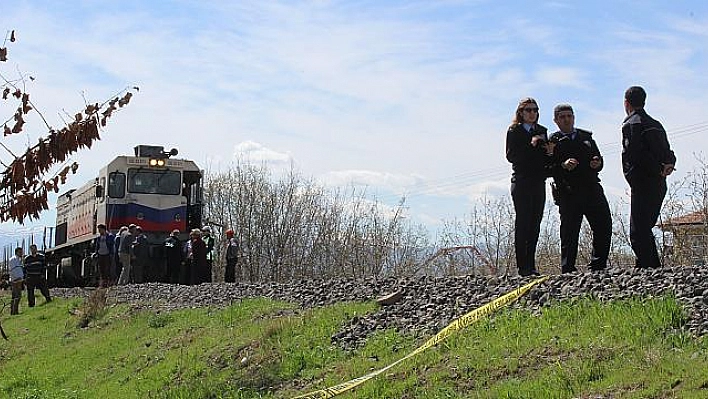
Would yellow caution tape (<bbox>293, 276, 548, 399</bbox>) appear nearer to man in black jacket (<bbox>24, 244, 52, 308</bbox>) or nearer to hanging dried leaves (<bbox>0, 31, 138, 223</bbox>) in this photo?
hanging dried leaves (<bbox>0, 31, 138, 223</bbox>)

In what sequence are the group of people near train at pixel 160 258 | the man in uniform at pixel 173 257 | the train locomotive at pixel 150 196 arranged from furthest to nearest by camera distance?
the train locomotive at pixel 150 196 → the man in uniform at pixel 173 257 → the group of people near train at pixel 160 258

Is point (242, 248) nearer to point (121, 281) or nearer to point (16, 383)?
point (121, 281)

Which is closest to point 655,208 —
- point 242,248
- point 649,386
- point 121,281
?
point 649,386

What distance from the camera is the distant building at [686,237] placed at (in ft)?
59.7

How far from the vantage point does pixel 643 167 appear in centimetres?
1005

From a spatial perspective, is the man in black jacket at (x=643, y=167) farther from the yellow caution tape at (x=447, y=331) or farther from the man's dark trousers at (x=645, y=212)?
the yellow caution tape at (x=447, y=331)

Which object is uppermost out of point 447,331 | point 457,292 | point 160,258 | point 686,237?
point 160,258

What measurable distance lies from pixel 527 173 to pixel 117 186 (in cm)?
1771

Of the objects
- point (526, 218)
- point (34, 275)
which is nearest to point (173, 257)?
point (34, 275)

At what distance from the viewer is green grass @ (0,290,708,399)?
6627 millimetres

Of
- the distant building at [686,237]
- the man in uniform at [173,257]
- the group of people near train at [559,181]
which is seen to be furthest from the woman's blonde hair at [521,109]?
the man in uniform at [173,257]

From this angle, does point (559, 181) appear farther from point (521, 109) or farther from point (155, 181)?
point (155, 181)

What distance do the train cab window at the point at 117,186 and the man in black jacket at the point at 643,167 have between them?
18.6 meters

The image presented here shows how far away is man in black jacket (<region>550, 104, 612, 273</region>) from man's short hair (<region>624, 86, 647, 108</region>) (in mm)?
824
